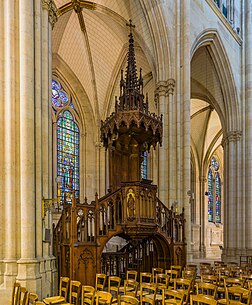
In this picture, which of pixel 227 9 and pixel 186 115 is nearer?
pixel 186 115

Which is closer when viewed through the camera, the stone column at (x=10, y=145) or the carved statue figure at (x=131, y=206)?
the stone column at (x=10, y=145)

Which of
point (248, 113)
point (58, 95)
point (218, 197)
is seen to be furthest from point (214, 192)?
point (58, 95)

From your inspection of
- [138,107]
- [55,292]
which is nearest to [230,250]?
[138,107]

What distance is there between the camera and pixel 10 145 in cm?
840

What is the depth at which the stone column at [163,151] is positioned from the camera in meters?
14.5

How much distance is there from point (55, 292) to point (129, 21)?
11353 millimetres

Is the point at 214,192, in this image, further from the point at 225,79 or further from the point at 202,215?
the point at 225,79

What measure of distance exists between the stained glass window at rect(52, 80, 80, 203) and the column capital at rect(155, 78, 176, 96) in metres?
8.03

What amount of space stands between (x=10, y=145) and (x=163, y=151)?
297 inches

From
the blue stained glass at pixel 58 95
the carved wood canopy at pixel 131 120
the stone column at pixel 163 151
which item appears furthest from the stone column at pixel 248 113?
the blue stained glass at pixel 58 95

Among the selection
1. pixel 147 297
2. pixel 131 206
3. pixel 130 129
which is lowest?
pixel 147 297

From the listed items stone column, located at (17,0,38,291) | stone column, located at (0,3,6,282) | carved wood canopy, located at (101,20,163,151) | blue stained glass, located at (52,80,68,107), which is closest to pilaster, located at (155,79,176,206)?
carved wood canopy, located at (101,20,163,151)

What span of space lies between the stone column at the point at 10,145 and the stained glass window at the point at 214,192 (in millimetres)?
28452

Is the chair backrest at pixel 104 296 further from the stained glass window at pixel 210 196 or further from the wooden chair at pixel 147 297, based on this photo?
the stained glass window at pixel 210 196
